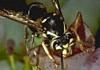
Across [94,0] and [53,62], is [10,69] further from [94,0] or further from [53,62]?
[94,0]

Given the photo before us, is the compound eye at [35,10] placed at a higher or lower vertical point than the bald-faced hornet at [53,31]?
higher

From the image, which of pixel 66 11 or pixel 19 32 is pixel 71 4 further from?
pixel 19 32

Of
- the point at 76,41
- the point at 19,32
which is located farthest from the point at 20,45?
the point at 76,41

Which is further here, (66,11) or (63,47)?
(66,11)

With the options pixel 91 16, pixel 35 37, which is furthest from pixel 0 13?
pixel 91 16

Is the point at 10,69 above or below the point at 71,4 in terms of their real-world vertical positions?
below

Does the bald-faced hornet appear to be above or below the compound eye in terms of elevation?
below
